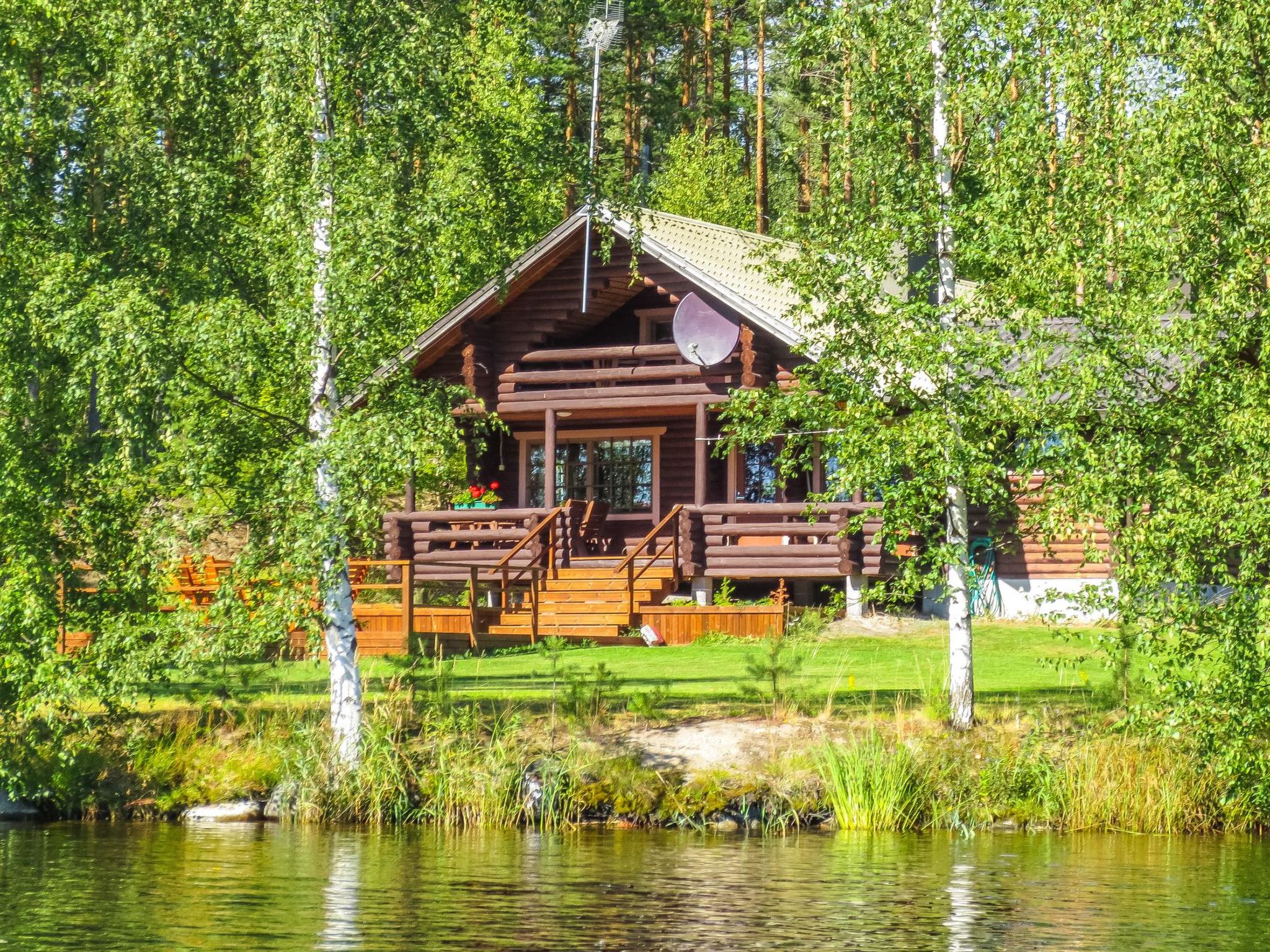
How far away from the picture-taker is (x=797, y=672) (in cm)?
1786

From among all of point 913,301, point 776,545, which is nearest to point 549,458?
point 776,545

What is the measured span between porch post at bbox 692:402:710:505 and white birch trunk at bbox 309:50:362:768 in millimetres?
11167

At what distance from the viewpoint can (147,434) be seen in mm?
17141

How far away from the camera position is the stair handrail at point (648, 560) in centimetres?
2541

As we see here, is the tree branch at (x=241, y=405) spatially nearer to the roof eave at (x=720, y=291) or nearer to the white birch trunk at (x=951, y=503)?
the white birch trunk at (x=951, y=503)

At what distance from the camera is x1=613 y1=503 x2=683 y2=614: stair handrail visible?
83.4 ft

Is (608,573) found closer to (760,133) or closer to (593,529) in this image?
(593,529)

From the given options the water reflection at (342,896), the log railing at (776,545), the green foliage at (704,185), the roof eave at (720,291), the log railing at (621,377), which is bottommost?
the water reflection at (342,896)

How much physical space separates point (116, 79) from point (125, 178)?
169cm

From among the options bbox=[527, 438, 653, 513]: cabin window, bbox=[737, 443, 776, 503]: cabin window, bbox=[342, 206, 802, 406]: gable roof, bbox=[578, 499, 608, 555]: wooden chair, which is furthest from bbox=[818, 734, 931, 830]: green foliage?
bbox=[527, 438, 653, 513]: cabin window

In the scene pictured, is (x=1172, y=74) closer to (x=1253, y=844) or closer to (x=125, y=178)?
(x=1253, y=844)

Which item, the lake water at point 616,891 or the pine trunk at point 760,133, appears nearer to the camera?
the lake water at point 616,891

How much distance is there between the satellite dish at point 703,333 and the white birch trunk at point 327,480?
11376 millimetres

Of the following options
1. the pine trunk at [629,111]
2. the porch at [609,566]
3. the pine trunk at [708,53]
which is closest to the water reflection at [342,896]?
the porch at [609,566]
